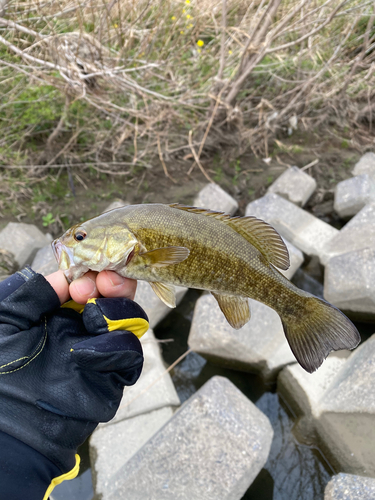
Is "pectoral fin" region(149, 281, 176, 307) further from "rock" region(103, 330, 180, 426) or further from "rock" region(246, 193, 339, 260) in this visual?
"rock" region(246, 193, 339, 260)

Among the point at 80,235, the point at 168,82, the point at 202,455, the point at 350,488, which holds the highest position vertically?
the point at 168,82

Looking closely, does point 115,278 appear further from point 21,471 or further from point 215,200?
point 215,200

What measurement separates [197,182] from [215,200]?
1.84ft

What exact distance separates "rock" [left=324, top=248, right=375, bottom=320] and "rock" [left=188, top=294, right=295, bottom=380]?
31.2 inches

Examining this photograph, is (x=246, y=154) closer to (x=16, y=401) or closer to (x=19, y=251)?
(x=19, y=251)

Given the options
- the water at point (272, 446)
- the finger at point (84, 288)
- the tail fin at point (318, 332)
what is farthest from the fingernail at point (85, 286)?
the water at point (272, 446)

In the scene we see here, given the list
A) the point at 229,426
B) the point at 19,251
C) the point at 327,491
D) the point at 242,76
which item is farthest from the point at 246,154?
the point at 327,491

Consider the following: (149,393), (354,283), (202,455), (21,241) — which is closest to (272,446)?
(202,455)

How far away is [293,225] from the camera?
Result: 414 centimetres

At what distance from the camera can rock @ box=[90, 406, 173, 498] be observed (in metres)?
2.70

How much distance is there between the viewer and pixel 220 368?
3.62 metres

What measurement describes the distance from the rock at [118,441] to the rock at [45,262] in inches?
66.8

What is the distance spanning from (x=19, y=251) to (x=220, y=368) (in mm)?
2754

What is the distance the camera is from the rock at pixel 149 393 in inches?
117
